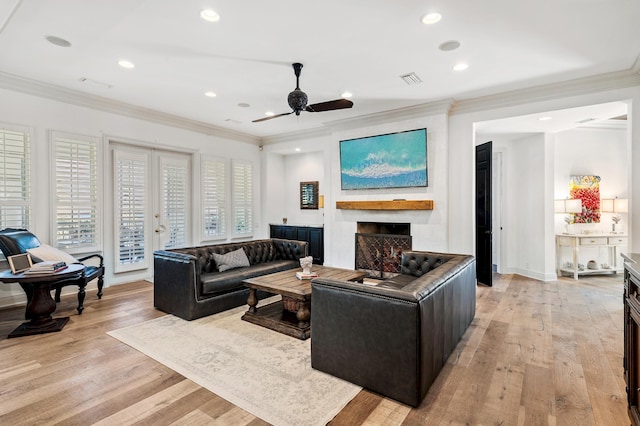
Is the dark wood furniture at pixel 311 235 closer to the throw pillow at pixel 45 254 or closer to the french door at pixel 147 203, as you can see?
the french door at pixel 147 203

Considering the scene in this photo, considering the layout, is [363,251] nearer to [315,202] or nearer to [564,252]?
[315,202]

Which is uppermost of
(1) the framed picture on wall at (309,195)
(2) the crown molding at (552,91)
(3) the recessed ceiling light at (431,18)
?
(3) the recessed ceiling light at (431,18)

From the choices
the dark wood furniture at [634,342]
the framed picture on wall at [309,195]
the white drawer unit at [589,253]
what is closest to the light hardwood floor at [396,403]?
the dark wood furniture at [634,342]

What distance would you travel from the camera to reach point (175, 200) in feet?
20.5

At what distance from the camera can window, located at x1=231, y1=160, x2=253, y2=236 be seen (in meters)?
7.35

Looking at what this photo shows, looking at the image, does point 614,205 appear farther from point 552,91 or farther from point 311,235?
point 311,235

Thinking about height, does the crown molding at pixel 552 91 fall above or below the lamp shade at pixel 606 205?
above

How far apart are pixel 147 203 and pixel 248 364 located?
4.18 m

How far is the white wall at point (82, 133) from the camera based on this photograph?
4328 millimetres

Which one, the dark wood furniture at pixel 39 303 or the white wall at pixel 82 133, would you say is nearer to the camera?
the dark wood furniture at pixel 39 303

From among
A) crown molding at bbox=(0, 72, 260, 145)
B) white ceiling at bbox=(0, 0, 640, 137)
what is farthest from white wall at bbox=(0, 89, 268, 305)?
white ceiling at bbox=(0, 0, 640, 137)

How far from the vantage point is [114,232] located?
209 inches

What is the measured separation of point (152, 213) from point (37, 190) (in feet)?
5.48

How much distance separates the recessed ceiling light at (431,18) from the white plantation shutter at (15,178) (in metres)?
5.14
